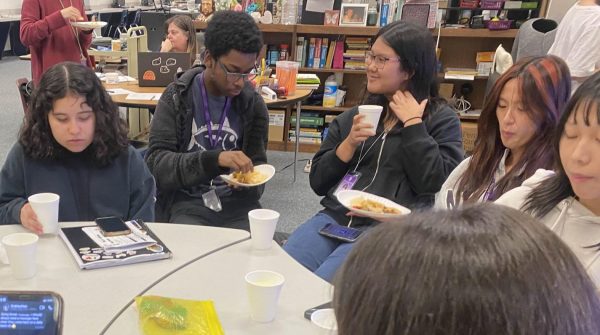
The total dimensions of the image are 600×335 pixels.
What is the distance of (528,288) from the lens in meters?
0.44

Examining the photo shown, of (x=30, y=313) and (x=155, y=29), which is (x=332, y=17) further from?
(x=30, y=313)

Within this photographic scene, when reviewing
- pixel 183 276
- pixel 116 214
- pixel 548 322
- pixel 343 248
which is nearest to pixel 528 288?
pixel 548 322

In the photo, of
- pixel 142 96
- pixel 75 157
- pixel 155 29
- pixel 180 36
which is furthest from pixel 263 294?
pixel 155 29

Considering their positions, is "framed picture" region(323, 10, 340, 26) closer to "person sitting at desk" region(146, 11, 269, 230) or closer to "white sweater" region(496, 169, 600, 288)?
"person sitting at desk" region(146, 11, 269, 230)

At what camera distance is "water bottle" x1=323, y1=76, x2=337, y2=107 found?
4.64 metres

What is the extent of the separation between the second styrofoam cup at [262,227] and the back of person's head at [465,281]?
0.84 m

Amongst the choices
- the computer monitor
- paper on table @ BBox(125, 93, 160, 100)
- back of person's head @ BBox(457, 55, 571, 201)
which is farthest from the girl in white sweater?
the computer monitor

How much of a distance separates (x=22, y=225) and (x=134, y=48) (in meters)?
2.90

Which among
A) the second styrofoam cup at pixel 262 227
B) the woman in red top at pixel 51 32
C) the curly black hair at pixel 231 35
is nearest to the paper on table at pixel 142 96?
the woman in red top at pixel 51 32

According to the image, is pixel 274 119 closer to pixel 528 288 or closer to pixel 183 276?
pixel 183 276

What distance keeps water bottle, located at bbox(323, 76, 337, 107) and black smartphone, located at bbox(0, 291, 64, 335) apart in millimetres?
3899

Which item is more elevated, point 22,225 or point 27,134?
point 27,134

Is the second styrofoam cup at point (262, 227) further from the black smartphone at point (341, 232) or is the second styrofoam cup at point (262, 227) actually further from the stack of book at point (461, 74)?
the stack of book at point (461, 74)

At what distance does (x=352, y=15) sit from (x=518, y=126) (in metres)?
3.18
